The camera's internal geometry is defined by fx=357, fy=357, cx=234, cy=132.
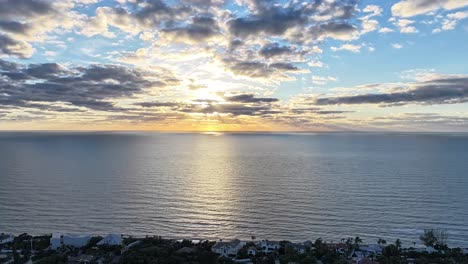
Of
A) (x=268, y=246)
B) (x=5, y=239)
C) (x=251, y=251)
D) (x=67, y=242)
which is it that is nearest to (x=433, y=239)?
(x=268, y=246)

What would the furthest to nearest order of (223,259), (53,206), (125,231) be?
(53,206)
(125,231)
(223,259)

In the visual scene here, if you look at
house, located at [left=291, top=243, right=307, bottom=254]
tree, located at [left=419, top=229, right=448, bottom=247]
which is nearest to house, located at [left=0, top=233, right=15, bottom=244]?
house, located at [left=291, top=243, right=307, bottom=254]

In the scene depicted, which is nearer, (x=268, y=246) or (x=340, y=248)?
(x=340, y=248)

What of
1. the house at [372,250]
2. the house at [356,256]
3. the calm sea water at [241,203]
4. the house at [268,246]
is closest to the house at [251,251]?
the house at [268,246]

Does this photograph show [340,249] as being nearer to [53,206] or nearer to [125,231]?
[125,231]

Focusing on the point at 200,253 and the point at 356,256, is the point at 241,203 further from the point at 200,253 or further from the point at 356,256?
the point at 356,256

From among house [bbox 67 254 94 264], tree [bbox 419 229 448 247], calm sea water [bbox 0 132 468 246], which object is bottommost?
calm sea water [bbox 0 132 468 246]

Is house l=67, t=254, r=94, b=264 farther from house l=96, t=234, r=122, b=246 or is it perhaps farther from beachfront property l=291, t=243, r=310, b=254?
beachfront property l=291, t=243, r=310, b=254

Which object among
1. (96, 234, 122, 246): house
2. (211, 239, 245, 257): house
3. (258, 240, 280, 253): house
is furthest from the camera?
(96, 234, 122, 246): house

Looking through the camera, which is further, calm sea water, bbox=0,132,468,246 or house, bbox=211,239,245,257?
calm sea water, bbox=0,132,468,246

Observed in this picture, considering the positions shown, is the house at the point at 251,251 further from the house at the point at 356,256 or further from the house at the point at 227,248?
the house at the point at 356,256

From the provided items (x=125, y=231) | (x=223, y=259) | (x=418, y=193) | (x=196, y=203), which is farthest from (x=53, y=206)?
(x=418, y=193)
